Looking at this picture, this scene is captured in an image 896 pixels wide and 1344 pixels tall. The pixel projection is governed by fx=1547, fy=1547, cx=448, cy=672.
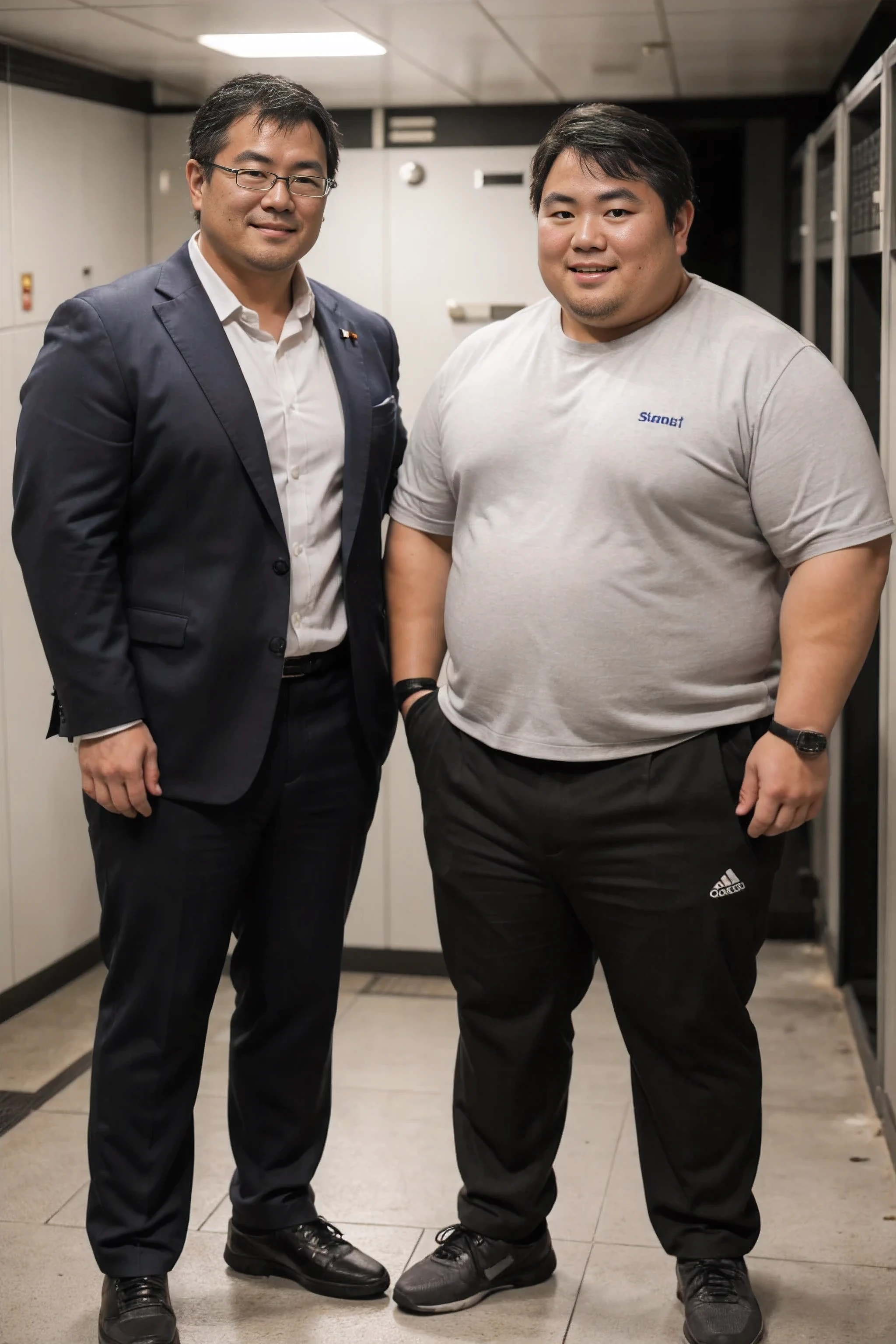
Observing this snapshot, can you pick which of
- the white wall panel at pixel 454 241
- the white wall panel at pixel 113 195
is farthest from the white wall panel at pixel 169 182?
the white wall panel at pixel 454 241

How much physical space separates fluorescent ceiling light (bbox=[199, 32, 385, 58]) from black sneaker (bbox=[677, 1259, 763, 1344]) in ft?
7.96

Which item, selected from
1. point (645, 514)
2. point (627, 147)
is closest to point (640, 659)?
point (645, 514)

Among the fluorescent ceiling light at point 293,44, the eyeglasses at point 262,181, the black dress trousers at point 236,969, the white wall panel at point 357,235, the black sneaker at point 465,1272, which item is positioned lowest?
the black sneaker at point 465,1272

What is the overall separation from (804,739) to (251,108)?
4.00ft

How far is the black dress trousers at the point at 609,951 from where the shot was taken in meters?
2.28

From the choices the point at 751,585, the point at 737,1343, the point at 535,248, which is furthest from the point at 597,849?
the point at 535,248

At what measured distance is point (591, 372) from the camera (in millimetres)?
2248

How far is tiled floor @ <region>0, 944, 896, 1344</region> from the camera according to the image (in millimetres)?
2496

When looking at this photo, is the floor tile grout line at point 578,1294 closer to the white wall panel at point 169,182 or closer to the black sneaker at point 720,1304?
the black sneaker at point 720,1304

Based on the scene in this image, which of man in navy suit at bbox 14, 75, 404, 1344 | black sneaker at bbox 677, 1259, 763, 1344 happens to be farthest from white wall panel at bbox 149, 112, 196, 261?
black sneaker at bbox 677, 1259, 763, 1344

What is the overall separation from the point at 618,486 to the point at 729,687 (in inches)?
13.4

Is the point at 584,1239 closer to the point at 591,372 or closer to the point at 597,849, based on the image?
the point at 597,849

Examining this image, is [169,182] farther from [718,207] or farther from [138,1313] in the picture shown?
[138,1313]

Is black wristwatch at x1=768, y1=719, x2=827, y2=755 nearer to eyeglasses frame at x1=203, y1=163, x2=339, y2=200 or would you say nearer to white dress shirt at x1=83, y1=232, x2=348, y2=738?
white dress shirt at x1=83, y1=232, x2=348, y2=738
